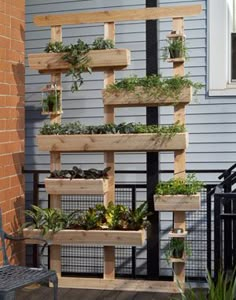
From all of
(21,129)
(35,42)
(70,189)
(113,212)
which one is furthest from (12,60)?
(35,42)

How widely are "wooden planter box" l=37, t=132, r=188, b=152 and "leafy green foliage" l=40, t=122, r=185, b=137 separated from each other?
0.04 metres

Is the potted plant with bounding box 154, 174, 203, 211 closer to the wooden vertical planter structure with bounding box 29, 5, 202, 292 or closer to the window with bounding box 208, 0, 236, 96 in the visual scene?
the wooden vertical planter structure with bounding box 29, 5, 202, 292

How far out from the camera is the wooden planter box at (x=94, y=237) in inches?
179

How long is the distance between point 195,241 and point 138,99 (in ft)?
6.39

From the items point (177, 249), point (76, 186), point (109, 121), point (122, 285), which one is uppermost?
point (109, 121)

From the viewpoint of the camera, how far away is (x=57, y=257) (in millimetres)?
4828

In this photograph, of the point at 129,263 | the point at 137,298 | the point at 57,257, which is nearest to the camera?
the point at 137,298

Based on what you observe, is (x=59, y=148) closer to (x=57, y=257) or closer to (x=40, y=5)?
(x=57, y=257)

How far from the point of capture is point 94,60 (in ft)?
15.3

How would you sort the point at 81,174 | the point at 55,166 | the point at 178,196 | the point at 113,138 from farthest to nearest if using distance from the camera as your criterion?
the point at 55,166 < the point at 81,174 < the point at 113,138 < the point at 178,196

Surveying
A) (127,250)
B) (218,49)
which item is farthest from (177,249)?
(218,49)

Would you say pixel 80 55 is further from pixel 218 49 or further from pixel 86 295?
pixel 218 49

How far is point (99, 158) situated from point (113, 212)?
1.93m

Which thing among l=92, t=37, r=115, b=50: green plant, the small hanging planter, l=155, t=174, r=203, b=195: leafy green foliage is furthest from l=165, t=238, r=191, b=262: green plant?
l=92, t=37, r=115, b=50: green plant
